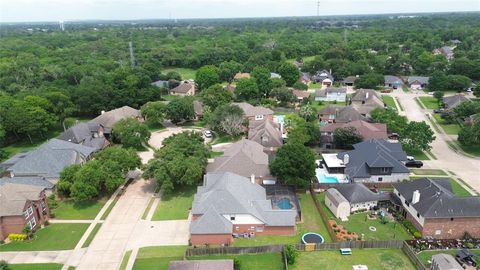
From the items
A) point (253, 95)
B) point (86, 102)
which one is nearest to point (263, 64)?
point (253, 95)

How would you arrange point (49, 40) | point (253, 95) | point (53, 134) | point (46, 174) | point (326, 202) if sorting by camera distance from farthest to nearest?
point (49, 40) → point (253, 95) → point (53, 134) → point (46, 174) → point (326, 202)

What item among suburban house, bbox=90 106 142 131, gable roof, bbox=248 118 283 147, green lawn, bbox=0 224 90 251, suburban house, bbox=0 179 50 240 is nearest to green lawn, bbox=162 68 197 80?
suburban house, bbox=90 106 142 131

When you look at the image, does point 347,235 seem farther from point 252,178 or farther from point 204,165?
point 204,165

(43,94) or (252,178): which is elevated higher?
(43,94)

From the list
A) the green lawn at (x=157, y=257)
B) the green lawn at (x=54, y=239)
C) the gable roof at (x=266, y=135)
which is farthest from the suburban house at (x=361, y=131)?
the green lawn at (x=54, y=239)

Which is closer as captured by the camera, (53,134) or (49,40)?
(53,134)

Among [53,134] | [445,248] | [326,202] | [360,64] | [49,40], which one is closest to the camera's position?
[445,248]

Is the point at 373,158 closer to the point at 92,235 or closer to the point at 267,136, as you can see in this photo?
the point at 267,136
